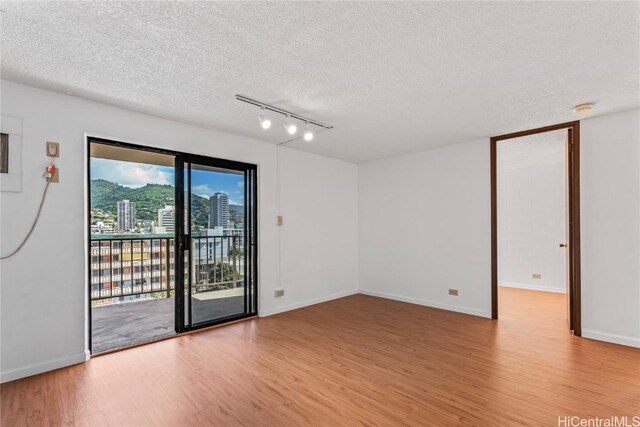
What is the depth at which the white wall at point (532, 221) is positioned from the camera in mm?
5633

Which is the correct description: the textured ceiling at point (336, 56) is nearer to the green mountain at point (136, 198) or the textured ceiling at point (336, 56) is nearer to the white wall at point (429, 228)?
the white wall at point (429, 228)

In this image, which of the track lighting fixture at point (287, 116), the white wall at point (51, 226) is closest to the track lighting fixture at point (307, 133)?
the track lighting fixture at point (287, 116)

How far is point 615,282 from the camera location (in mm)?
3236

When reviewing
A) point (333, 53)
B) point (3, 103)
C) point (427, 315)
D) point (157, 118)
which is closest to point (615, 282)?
point (427, 315)

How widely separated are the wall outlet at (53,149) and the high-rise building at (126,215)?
219 cm

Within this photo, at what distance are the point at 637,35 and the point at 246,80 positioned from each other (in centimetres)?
266

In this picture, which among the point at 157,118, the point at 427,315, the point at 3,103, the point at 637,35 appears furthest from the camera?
the point at 427,315

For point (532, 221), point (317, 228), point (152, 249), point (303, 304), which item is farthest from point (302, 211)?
point (532, 221)

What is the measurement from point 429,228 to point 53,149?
4691 millimetres

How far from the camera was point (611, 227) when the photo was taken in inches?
128

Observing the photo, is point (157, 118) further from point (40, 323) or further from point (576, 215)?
point (576, 215)

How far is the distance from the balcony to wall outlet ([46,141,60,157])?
1308 millimetres

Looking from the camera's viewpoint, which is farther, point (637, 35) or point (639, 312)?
point (639, 312)

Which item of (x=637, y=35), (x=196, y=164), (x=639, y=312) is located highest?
(x=637, y=35)
